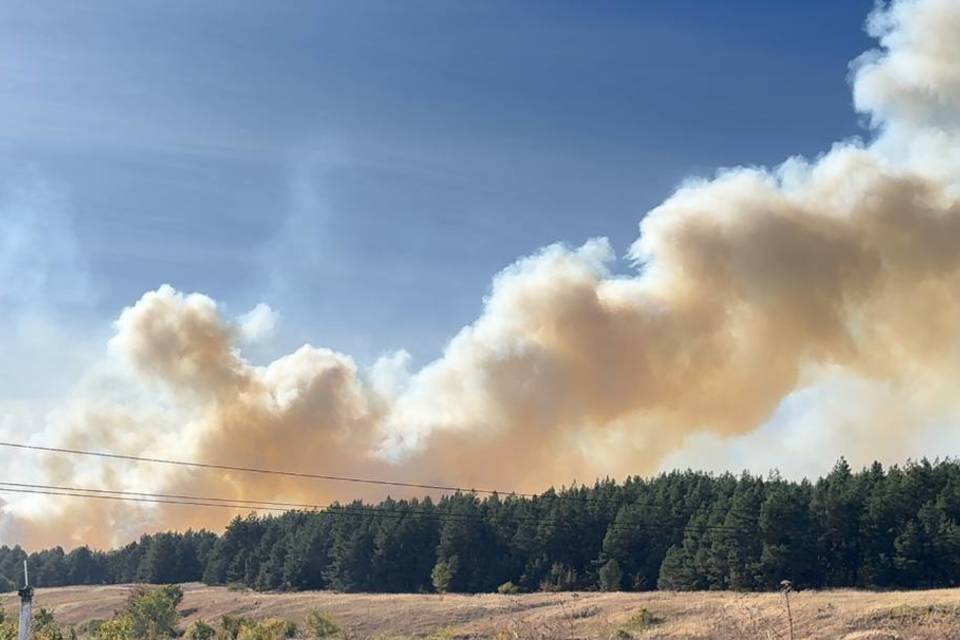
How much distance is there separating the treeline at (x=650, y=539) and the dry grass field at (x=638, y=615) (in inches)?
621

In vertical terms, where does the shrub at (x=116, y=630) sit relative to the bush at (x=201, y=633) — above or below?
above

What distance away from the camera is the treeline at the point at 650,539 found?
364 ft

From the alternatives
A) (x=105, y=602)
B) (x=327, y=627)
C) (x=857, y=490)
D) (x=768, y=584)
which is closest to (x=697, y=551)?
(x=768, y=584)

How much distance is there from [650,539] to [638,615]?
5015cm

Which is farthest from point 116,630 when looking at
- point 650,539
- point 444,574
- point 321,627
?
point 650,539

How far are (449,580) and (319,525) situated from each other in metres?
42.4

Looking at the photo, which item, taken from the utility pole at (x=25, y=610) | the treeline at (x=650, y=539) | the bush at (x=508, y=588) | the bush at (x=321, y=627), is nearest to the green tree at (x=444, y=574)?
the treeline at (x=650, y=539)

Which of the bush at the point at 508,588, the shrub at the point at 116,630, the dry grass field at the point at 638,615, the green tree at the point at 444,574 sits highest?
the green tree at the point at 444,574

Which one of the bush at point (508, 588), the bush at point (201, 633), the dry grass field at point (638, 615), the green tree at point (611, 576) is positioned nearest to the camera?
the dry grass field at point (638, 615)

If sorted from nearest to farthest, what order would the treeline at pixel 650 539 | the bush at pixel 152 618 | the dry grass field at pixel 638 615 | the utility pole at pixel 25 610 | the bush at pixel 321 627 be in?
1. the utility pole at pixel 25 610
2. the dry grass field at pixel 638 615
3. the bush at pixel 321 627
4. the bush at pixel 152 618
5. the treeline at pixel 650 539

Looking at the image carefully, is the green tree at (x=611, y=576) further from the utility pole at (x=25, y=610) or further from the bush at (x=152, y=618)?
the utility pole at (x=25, y=610)

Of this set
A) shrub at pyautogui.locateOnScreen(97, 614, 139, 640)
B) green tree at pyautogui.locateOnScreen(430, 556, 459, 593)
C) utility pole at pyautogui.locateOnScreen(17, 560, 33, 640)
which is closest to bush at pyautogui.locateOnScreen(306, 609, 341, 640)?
shrub at pyautogui.locateOnScreen(97, 614, 139, 640)

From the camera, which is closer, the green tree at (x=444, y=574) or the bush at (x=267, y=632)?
the bush at (x=267, y=632)

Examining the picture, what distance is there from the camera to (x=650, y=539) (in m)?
132
